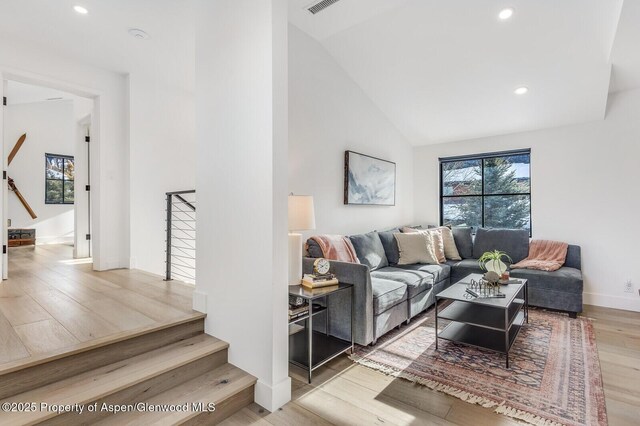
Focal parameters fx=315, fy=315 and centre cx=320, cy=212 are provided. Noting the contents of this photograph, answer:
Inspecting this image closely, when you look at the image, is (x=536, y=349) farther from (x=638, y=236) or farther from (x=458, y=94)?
(x=458, y=94)

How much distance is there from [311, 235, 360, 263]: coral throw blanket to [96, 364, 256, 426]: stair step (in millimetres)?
1470

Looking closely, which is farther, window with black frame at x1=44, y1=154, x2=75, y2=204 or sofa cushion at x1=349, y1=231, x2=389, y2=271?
window with black frame at x1=44, y1=154, x2=75, y2=204

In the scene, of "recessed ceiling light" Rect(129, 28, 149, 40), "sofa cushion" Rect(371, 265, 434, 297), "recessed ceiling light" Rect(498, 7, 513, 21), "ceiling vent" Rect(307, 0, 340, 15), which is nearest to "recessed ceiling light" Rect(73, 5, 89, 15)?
"recessed ceiling light" Rect(129, 28, 149, 40)

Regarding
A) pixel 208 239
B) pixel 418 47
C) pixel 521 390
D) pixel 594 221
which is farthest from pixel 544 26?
pixel 208 239

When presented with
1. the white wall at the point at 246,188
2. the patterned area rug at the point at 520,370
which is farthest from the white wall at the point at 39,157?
the patterned area rug at the point at 520,370

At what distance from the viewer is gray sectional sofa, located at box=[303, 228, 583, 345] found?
2.73m

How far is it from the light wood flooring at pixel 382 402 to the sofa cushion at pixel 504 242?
2011 millimetres

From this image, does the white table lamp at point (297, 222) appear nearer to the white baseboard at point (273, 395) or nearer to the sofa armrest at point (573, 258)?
the white baseboard at point (273, 395)

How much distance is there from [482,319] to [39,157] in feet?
28.6

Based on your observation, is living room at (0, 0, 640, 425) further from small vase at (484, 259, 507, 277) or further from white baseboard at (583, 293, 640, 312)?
small vase at (484, 259, 507, 277)

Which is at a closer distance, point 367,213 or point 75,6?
point 75,6

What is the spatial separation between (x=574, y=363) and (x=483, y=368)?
2.48ft

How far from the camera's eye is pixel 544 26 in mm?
3068

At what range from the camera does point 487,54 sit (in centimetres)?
353
